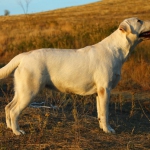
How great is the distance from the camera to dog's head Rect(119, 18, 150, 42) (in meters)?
7.10

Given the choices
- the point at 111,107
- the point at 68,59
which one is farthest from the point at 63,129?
the point at 111,107

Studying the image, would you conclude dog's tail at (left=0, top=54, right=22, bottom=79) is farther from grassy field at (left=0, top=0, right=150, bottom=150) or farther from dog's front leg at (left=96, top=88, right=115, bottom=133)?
dog's front leg at (left=96, top=88, right=115, bottom=133)

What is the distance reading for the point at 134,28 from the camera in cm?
714

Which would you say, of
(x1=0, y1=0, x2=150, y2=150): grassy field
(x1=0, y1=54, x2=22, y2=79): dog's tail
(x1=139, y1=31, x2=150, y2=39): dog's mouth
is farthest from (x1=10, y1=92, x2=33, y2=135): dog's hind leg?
(x1=139, y1=31, x2=150, y2=39): dog's mouth

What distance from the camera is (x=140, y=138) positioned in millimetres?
6660

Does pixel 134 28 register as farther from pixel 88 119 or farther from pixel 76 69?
pixel 88 119

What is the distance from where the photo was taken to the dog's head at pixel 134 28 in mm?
7102

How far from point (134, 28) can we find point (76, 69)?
1.21m

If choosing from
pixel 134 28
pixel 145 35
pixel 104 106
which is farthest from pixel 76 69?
pixel 145 35

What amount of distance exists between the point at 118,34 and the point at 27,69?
1.70 m

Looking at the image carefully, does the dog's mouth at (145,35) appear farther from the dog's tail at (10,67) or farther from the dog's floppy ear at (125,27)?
the dog's tail at (10,67)

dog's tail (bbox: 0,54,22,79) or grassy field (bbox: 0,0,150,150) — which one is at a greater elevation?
dog's tail (bbox: 0,54,22,79)

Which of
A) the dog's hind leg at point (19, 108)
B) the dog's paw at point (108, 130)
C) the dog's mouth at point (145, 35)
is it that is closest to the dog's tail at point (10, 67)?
the dog's hind leg at point (19, 108)

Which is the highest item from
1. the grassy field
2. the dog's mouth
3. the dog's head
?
the dog's head
